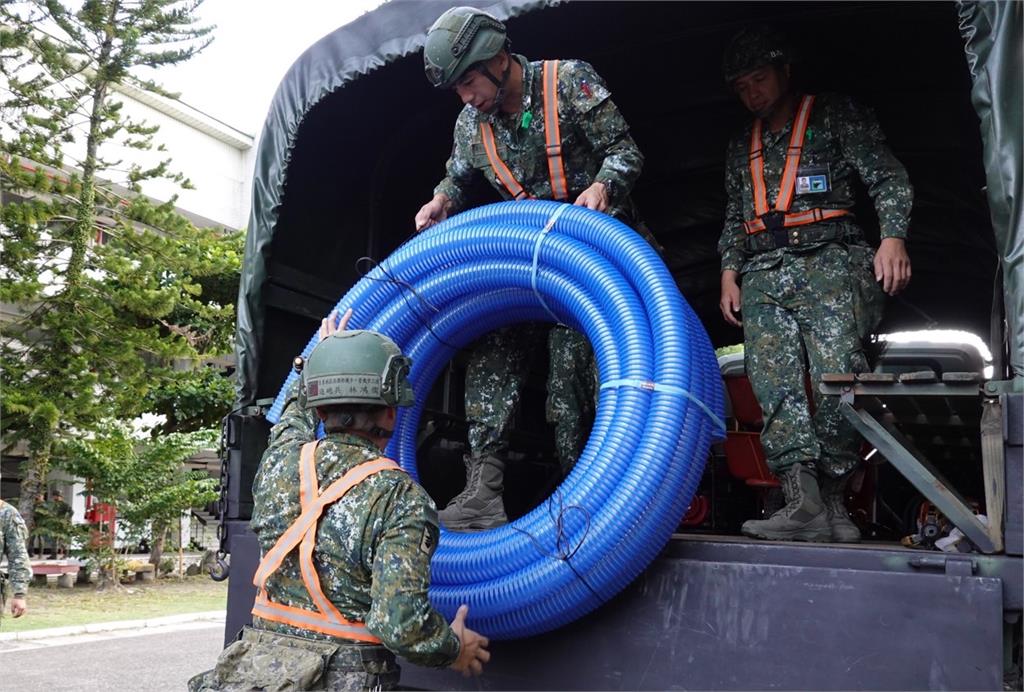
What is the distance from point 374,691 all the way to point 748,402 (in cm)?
289

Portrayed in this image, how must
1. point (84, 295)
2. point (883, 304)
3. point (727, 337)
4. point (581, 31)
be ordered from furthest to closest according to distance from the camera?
1. point (84, 295)
2. point (727, 337)
3. point (581, 31)
4. point (883, 304)

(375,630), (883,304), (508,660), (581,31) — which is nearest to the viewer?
(375,630)

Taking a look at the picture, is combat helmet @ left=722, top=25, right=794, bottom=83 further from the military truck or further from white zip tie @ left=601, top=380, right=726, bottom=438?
white zip tie @ left=601, top=380, right=726, bottom=438

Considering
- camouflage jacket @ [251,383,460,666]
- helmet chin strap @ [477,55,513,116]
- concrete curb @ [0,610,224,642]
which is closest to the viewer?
camouflage jacket @ [251,383,460,666]

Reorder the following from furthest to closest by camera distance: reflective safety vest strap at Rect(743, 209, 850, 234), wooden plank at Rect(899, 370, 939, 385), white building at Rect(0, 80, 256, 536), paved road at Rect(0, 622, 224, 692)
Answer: white building at Rect(0, 80, 256, 536)
paved road at Rect(0, 622, 224, 692)
reflective safety vest strap at Rect(743, 209, 850, 234)
wooden plank at Rect(899, 370, 939, 385)

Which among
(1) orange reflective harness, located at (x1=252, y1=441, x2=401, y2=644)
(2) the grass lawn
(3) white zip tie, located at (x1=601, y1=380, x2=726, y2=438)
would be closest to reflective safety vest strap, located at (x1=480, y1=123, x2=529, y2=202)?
(3) white zip tie, located at (x1=601, y1=380, x2=726, y2=438)

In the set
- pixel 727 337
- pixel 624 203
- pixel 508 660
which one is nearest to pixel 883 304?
pixel 624 203

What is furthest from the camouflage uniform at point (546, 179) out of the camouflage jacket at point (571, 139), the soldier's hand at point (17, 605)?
the soldier's hand at point (17, 605)

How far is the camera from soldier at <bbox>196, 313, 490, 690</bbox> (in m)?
2.21

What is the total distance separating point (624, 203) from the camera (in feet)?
11.3

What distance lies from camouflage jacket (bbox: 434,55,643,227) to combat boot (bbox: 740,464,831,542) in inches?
40.1

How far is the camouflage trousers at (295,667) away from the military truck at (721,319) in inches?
23.5

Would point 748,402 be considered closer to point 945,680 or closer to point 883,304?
point 883,304

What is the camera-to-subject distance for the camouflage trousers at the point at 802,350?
3.10m
